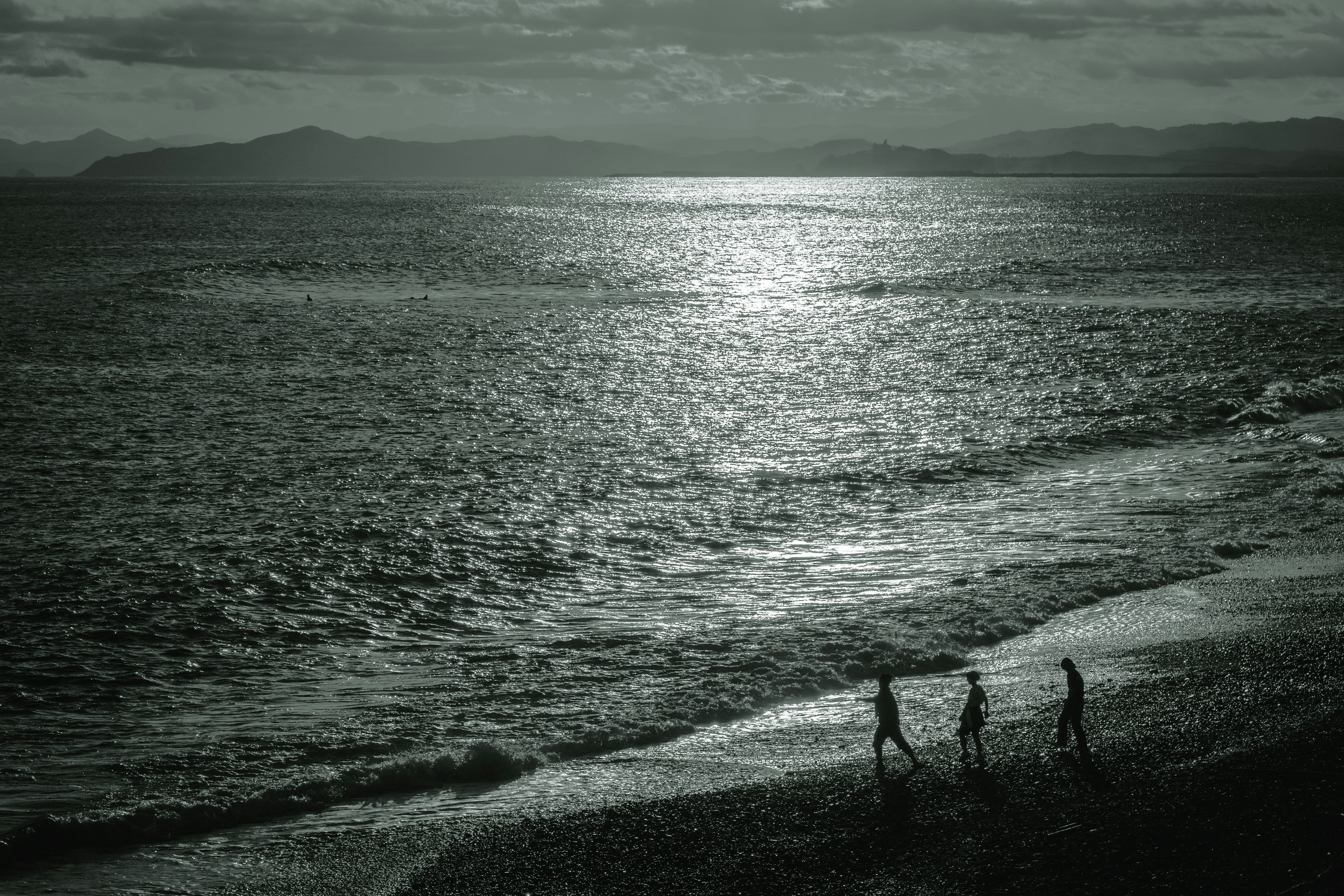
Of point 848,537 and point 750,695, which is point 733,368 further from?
point 750,695

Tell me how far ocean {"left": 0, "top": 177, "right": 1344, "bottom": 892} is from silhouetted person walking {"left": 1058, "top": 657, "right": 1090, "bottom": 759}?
169 inches

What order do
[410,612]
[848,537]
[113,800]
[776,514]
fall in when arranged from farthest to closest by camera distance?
[776,514] < [848,537] < [410,612] < [113,800]

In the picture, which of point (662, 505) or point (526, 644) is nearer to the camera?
point (526, 644)

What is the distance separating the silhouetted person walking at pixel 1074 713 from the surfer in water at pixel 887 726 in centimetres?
215

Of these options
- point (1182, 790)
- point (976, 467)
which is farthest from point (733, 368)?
point (1182, 790)

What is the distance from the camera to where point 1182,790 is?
578 inches

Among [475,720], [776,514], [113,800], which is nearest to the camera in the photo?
[113,800]

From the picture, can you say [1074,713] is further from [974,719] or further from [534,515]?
[534,515]

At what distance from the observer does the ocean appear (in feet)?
59.2

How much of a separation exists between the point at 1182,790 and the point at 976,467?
1991 centimetres

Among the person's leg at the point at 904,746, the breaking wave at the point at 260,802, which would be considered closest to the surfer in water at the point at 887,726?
the person's leg at the point at 904,746

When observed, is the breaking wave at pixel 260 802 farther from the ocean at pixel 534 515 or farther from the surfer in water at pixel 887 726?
the surfer in water at pixel 887 726

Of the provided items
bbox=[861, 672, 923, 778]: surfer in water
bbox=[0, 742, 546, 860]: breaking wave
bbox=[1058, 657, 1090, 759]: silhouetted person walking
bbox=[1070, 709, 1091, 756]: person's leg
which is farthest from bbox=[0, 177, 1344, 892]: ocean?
bbox=[1070, 709, 1091, 756]: person's leg

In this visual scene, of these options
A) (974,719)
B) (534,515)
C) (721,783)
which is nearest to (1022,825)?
(974,719)
